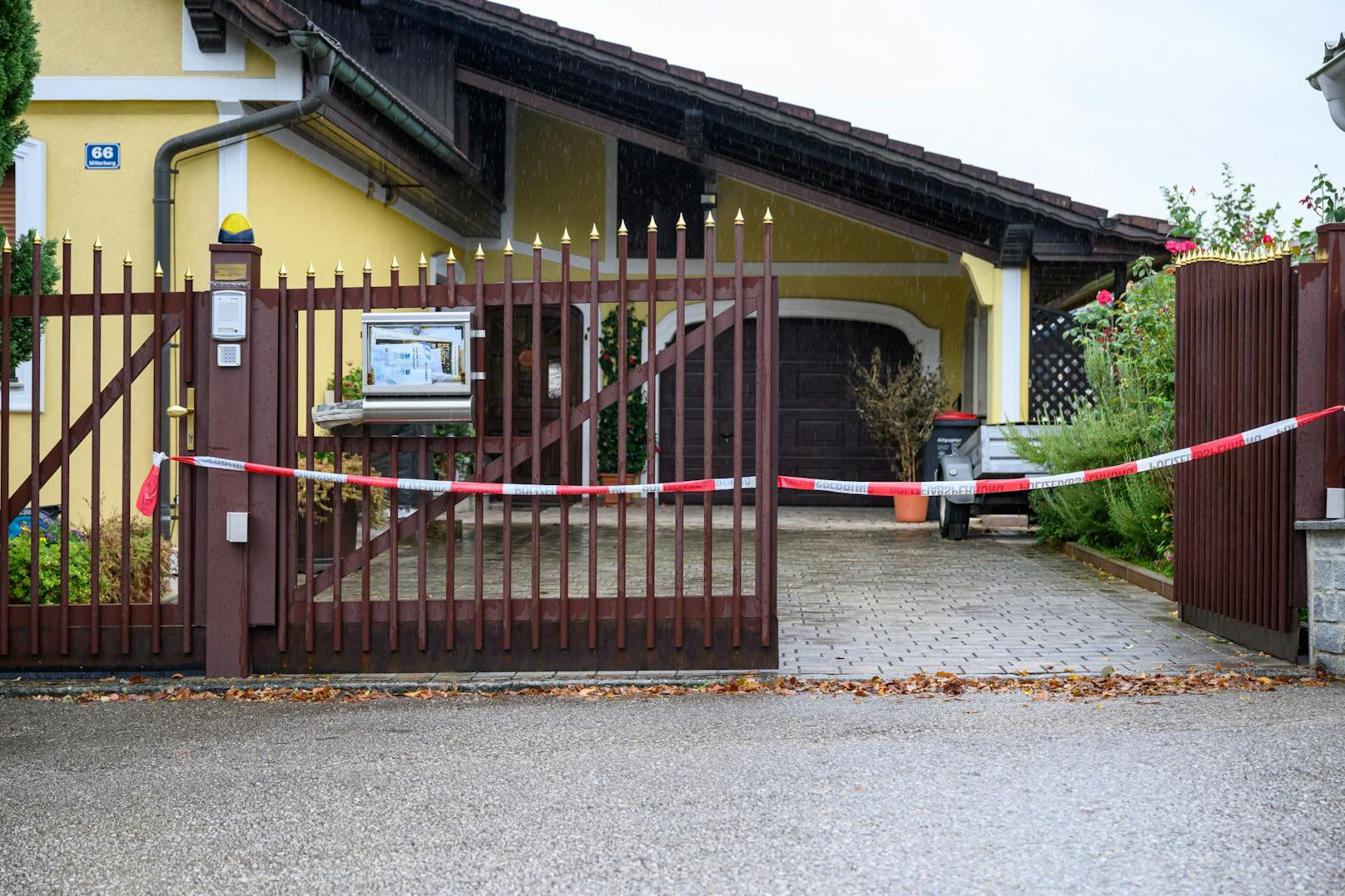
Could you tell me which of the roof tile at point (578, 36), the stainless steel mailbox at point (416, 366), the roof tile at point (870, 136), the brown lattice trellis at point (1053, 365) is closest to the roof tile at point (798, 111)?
the roof tile at point (870, 136)

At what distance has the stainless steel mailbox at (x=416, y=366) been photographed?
20.9 feet

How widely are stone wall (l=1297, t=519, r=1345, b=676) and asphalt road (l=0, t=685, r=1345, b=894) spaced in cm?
38

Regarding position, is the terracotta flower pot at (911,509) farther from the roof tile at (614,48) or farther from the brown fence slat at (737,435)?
the brown fence slat at (737,435)

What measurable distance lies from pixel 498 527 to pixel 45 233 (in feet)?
17.2

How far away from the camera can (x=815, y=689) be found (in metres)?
6.18

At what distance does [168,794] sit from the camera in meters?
4.48

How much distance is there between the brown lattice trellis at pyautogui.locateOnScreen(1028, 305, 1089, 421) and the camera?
14.5 metres

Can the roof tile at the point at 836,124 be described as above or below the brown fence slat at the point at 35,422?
above

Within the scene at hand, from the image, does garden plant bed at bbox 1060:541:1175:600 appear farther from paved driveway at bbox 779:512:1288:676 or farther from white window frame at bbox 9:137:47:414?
white window frame at bbox 9:137:47:414

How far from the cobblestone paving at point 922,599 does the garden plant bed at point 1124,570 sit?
0.09 meters

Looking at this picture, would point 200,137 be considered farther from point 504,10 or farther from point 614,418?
point 614,418

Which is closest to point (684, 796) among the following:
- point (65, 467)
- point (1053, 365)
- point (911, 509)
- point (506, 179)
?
point (65, 467)

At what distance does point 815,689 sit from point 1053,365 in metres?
9.15

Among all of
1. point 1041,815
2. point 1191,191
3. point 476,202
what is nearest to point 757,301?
point 1041,815
